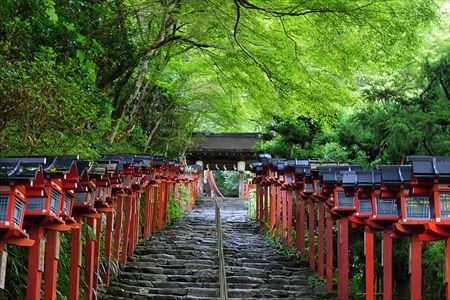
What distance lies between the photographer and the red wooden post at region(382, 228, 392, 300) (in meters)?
11.6

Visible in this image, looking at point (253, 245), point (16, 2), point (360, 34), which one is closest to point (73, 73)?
point (16, 2)

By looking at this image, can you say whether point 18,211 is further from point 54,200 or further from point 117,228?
point 117,228

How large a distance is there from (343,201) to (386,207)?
6.00 ft

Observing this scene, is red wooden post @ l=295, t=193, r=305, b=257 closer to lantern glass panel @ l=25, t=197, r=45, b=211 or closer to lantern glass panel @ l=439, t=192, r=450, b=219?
lantern glass panel @ l=439, t=192, r=450, b=219

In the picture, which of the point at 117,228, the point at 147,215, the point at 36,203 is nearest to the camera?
the point at 36,203

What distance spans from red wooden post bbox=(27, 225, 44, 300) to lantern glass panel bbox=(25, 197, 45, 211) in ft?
1.57

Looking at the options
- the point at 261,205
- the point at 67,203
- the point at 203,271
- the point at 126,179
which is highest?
the point at 126,179

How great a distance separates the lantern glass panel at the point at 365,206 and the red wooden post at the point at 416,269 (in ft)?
6.16

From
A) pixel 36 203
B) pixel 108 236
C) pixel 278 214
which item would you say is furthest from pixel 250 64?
pixel 36 203

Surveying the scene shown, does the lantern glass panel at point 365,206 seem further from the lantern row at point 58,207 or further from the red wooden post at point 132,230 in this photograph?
the red wooden post at point 132,230

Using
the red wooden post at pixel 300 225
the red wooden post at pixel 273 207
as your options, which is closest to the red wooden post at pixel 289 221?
the red wooden post at pixel 300 225

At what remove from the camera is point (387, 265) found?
11656 millimetres

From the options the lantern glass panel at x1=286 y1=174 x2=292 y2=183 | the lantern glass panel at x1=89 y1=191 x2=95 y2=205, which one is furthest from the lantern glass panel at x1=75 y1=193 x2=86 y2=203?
the lantern glass panel at x1=286 y1=174 x2=292 y2=183

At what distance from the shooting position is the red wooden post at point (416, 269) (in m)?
10.1
